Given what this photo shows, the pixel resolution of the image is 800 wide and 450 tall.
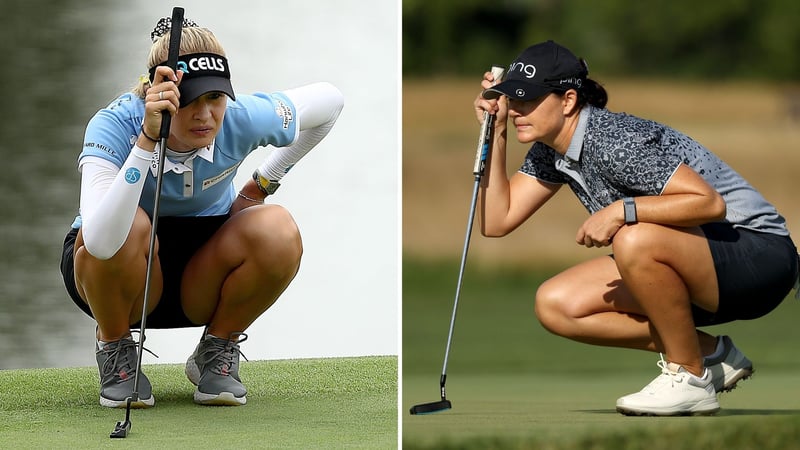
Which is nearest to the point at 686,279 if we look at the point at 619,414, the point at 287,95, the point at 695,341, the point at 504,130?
the point at 695,341

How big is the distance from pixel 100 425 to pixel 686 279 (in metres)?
1.16

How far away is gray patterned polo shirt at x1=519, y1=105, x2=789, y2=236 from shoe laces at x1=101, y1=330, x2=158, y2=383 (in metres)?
0.98

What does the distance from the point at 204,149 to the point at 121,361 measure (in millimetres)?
498

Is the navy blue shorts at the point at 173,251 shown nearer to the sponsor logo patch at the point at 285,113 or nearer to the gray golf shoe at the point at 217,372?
the gray golf shoe at the point at 217,372

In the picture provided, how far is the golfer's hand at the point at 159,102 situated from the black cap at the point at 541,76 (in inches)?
25.0

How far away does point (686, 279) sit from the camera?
2494 millimetres

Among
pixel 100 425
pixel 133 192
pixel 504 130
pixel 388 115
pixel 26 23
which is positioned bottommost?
pixel 100 425

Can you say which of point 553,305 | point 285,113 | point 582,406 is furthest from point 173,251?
point 582,406

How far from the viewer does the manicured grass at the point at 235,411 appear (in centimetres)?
226

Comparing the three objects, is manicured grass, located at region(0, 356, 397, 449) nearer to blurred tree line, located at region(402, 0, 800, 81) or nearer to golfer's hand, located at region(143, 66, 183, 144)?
golfer's hand, located at region(143, 66, 183, 144)

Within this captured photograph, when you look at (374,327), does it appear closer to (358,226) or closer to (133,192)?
(358,226)

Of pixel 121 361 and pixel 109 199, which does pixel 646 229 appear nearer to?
pixel 109 199

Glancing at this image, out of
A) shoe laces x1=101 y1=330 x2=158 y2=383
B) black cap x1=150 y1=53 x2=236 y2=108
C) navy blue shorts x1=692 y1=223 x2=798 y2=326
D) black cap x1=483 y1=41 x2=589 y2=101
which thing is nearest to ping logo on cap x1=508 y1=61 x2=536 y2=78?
black cap x1=483 y1=41 x2=589 y2=101

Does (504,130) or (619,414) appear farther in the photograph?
(504,130)
